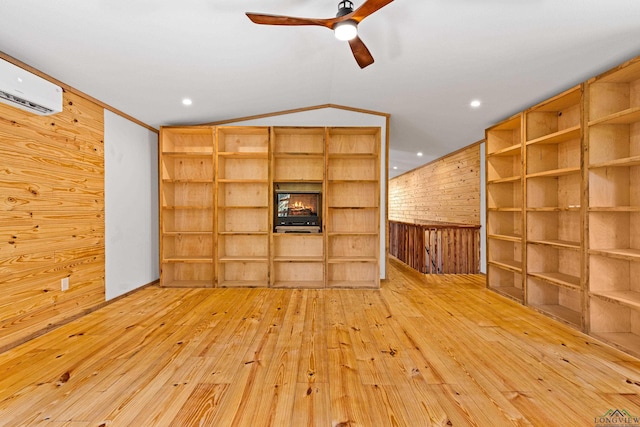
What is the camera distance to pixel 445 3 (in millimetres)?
2061

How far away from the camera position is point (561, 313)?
3119 mm

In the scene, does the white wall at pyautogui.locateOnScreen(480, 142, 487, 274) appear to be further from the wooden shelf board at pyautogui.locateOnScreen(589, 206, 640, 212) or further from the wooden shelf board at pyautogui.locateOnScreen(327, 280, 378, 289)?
the wooden shelf board at pyautogui.locateOnScreen(589, 206, 640, 212)

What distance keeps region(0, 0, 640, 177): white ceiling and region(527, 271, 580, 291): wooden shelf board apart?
198cm

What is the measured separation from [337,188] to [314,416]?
130 inches

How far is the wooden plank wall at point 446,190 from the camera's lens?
17.9 ft

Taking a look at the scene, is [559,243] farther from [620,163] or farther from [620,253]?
[620,163]

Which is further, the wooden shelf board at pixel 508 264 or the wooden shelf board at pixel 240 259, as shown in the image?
the wooden shelf board at pixel 240 259

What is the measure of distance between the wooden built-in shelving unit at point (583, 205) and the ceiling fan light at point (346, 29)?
228cm

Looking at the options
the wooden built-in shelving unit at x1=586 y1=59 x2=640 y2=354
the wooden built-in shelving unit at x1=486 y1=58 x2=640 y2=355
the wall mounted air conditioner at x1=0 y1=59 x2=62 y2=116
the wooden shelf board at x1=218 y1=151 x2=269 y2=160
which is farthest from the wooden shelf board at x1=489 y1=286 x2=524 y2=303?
the wall mounted air conditioner at x1=0 y1=59 x2=62 y2=116

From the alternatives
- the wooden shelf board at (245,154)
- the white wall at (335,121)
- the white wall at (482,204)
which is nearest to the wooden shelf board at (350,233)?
the white wall at (335,121)

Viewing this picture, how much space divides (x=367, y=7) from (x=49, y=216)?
3.26 m

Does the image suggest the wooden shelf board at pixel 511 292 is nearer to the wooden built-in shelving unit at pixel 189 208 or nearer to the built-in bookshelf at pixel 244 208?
the built-in bookshelf at pixel 244 208

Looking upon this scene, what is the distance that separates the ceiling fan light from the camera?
6.21 feet

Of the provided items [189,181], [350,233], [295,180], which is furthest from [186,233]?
[350,233]
